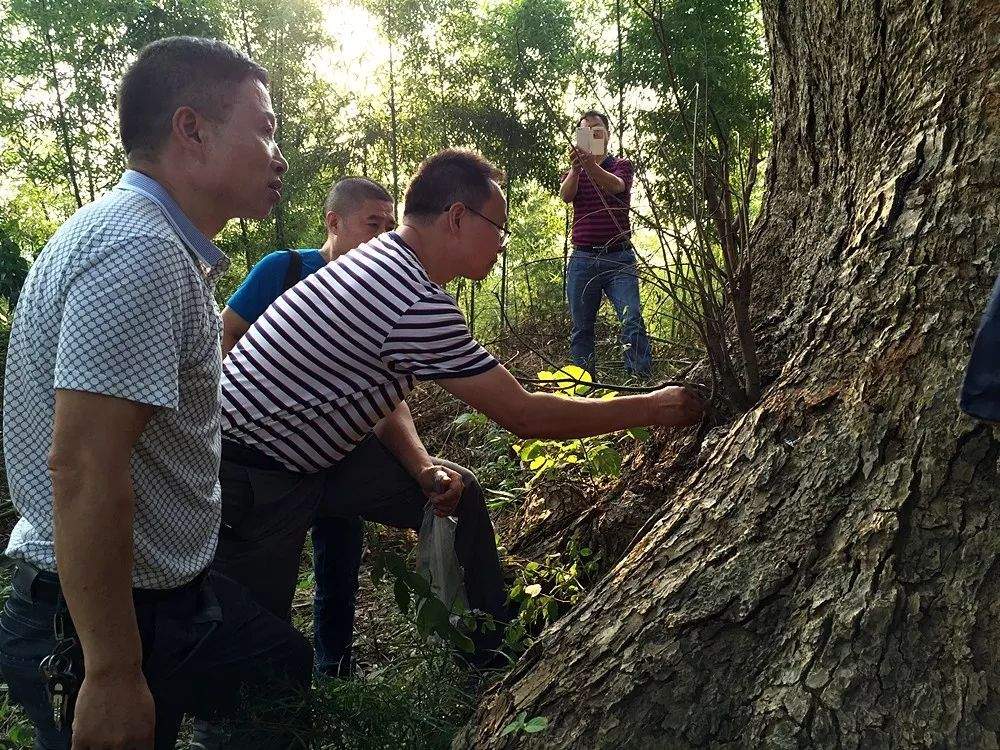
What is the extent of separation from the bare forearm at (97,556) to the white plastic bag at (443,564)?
1.19 m

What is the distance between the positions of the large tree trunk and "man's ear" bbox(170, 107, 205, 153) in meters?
1.19

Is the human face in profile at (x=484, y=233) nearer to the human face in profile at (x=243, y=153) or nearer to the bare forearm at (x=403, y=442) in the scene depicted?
the bare forearm at (x=403, y=442)

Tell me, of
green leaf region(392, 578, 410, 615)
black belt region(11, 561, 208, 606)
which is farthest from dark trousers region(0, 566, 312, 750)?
green leaf region(392, 578, 410, 615)

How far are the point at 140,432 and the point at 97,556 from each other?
0.19 m

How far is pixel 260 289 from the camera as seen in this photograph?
3037 millimetres

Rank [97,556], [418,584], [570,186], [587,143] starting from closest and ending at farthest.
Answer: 1. [97,556]
2. [418,584]
3. [587,143]
4. [570,186]

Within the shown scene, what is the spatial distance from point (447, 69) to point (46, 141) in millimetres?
4282

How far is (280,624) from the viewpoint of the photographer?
1.72m

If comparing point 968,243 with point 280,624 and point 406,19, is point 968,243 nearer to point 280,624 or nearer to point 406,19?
point 280,624

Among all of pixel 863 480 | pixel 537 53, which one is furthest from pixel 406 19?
pixel 863 480

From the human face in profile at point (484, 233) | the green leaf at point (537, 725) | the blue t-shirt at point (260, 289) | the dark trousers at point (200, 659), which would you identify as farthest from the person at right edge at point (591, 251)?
the green leaf at point (537, 725)

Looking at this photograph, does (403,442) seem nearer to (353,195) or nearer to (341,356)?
(341,356)

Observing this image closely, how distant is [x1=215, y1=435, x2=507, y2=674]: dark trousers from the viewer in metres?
2.11

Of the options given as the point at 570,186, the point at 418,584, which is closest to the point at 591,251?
the point at 570,186
